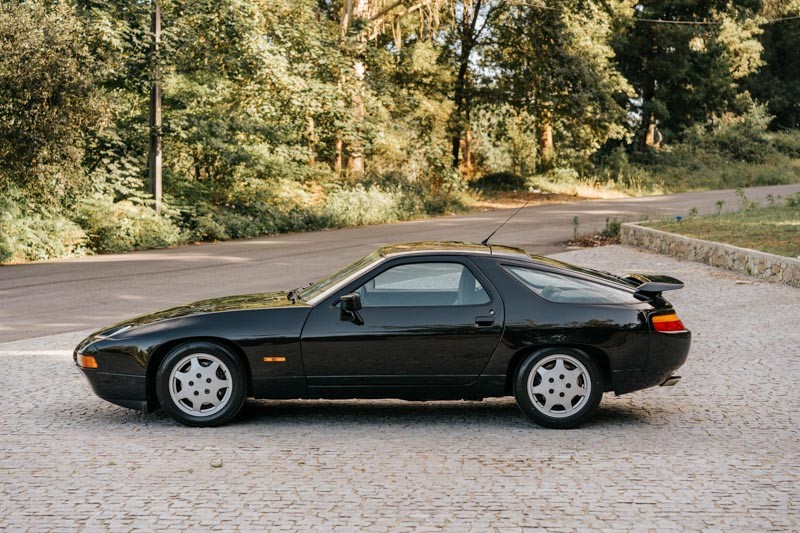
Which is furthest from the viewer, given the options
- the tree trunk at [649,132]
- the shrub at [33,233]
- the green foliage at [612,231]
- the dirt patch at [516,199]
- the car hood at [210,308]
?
the tree trunk at [649,132]

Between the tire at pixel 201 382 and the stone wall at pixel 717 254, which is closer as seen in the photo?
the tire at pixel 201 382

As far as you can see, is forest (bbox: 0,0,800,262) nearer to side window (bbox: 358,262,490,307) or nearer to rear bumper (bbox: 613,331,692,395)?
side window (bbox: 358,262,490,307)

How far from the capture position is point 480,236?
23.6 m

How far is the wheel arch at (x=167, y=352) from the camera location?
6738 millimetres

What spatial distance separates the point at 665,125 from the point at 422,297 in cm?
5125

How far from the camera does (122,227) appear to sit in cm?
2234

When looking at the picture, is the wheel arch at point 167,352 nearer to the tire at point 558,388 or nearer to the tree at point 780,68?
the tire at point 558,388

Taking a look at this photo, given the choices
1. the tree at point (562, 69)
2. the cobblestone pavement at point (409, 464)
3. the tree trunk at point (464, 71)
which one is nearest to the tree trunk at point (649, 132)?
the tree at point (562, 69)

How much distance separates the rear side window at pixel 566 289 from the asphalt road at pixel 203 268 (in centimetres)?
683

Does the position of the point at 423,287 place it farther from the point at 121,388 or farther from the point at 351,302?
the point at 121,388

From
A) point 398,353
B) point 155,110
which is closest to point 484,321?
point 398,353

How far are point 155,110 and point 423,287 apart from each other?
18900mm

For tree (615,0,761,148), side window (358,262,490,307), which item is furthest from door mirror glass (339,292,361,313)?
tree (615,0,761,148)

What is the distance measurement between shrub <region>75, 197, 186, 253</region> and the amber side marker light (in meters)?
15.4
